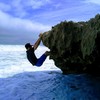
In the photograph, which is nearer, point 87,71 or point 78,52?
point 78,52

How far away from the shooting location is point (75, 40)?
15.7 m

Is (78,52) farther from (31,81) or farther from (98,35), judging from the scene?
(31,81)

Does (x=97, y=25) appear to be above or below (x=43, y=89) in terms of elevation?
above

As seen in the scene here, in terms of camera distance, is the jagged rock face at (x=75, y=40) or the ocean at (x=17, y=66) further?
the ocean at (x=17, y=66)

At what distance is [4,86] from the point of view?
21.1 m

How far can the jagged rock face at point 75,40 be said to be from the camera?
13.6 meters

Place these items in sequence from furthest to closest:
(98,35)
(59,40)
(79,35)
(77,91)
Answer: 1. (77,91)
2. (59,40)
3. (79,35)
4. (98,35)

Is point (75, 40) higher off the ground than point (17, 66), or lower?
higher

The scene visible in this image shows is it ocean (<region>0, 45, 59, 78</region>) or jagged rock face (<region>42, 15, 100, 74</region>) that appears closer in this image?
jagged rock face (<region>42, 15, 100, 74</region>)

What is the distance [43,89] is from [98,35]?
7540mm

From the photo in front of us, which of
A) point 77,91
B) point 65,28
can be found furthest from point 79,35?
point 77,91

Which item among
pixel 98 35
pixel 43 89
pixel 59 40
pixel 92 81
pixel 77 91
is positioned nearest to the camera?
pixel 98 35

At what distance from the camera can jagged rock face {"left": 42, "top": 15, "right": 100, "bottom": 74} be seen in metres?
13.6

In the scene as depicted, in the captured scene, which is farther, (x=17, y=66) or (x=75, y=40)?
(x=17, y=66)
